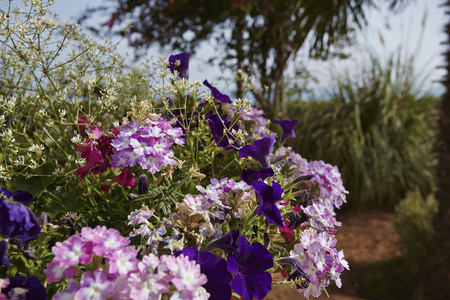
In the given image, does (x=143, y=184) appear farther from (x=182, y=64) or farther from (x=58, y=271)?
(x=182, y=64)

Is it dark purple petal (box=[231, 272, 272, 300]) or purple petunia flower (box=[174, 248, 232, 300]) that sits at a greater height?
purple petunia flower (box=[174, 248, 232, 300])

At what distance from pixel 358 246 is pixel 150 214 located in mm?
3943

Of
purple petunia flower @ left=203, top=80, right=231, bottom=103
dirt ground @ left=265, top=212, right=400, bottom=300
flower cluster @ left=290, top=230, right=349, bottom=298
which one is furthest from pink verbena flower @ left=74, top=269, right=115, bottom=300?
dirt ground @ left=265, top=212, right=400, bottom=300

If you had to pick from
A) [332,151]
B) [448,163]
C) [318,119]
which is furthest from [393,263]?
[318,119]

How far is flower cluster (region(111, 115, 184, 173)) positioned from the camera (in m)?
0.86

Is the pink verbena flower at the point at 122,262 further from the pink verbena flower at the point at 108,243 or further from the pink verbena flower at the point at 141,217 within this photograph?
the pink verbena flower at the point at 141,217

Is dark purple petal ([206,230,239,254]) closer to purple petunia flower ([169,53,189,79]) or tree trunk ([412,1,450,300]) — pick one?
purple petunia flower ([169,53,189,79])

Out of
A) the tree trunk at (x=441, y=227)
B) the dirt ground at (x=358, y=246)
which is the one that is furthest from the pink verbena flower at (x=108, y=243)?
the tree trunk at (x=441, y=227)

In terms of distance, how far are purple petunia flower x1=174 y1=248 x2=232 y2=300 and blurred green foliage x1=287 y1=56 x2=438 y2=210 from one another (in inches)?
170

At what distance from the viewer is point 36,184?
1.03 meters

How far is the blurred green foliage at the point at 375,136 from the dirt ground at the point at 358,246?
0.23 metres

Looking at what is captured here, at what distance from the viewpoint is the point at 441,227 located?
3.04m

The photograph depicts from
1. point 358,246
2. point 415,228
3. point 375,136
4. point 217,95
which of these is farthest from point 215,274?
point 375,136

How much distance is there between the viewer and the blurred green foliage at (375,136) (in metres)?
4.95
